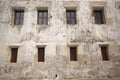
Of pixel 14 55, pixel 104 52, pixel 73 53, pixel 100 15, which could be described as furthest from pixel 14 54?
pixel 100 15

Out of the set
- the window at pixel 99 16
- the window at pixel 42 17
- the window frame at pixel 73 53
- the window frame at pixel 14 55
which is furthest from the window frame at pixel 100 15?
the window frame at pixel 14 55

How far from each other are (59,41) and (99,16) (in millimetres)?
4049

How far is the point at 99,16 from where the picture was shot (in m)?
13.5

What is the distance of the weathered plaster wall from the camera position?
37.5ft

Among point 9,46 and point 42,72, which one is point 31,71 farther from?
point 9,46

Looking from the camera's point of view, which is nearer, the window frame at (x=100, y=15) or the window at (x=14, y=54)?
the window at (x=14, y=54)

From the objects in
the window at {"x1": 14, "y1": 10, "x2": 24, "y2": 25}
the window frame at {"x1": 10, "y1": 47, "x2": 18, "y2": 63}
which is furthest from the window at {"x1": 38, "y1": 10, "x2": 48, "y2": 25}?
the window frame at {"x1": 10, "y1": 47, "x2": 18, "y2": 63}

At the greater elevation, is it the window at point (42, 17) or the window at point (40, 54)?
the window at point (42, 17)

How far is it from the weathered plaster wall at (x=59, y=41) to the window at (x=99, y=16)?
1.37 feet

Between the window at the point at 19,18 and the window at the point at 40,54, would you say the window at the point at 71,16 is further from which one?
the window at the point at 19,18

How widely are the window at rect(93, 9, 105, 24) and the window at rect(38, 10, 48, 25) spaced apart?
12.9 ft

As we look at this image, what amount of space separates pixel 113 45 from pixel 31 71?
623 centimetres

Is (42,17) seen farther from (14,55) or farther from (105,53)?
(105,53)

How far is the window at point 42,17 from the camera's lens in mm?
13016
